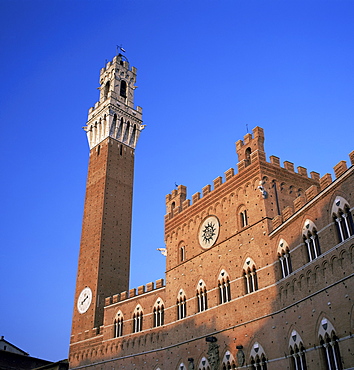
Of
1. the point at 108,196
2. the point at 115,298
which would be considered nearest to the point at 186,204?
the point at 115,298

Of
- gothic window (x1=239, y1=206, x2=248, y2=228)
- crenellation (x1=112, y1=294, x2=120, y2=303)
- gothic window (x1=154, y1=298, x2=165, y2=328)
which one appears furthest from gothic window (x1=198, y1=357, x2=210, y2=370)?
crenellation (x1=112, y1=294, x2=120, y2=303)

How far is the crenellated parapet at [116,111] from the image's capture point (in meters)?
41.4

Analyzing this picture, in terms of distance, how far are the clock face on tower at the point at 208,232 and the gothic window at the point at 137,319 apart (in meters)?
6.87

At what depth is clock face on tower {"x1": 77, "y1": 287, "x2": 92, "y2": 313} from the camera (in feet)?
109

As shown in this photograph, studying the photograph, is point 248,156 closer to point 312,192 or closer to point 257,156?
point 257,156

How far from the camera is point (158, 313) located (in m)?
27.4

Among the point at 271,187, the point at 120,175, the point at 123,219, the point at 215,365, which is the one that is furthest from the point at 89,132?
the point at 215,365

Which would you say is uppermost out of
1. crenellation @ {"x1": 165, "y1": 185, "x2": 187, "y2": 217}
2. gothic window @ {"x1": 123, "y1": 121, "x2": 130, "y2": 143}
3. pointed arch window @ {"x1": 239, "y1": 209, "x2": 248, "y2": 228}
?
gothic window @ {"x1": 123, "y1": 121, "x2": 130, "y2": 143}

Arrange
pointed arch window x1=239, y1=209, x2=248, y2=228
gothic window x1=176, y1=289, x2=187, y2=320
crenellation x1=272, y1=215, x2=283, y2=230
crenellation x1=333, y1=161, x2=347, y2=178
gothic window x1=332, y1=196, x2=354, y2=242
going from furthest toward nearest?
gothic window x1=176, y1=289, x2=187, y2=320 → pointed arch window x1=239, y1=209, x2=248, y2=228 → crenellation x1=272, y1=215, x2=283, y2=230 → crenellation x1=333, y1=161, x2=347, y2=178 → gothic window x1=332, y1=196, x2=354, y2=242

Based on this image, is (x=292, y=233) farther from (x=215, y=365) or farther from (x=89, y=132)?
(x=89, y=132)

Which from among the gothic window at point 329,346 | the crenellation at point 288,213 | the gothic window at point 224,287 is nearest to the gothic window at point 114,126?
the gothic window at point 224,287

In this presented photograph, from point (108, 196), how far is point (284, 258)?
20945 millimetres

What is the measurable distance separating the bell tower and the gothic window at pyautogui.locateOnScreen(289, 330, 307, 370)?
17.9 metres

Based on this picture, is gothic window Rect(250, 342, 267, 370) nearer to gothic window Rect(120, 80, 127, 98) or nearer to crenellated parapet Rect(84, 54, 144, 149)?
crenellated parapet Rect(84, 54, 144, 149)
